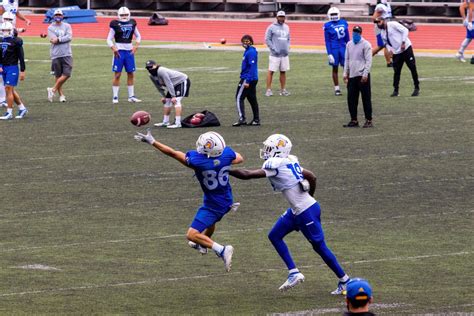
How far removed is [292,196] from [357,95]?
39.2 ft

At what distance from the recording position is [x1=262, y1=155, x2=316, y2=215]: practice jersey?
12539 millimetres

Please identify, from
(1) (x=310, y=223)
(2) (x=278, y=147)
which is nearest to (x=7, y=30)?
(2) (x=278, y=147)

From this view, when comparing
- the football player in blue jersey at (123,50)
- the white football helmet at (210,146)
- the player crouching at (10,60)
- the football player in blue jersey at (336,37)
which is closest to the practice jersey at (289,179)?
the white football helmet at (210,146)

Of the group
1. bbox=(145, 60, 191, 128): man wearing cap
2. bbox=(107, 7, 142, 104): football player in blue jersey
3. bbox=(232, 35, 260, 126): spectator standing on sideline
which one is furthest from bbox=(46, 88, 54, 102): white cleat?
bbox=(232, 35, 260, 126): spectator standing on sideline

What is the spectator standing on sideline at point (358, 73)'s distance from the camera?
79.6 feet

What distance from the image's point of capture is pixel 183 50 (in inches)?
1678

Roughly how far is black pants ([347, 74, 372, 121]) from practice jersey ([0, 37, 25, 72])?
6811mm

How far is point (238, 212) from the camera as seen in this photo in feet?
55.5

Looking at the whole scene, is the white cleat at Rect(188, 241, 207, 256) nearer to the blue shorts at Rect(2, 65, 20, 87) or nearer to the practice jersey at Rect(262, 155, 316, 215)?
the practice jersey at Rect(262, 155, 316, 215)

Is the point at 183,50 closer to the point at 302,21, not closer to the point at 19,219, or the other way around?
the point at 302,21

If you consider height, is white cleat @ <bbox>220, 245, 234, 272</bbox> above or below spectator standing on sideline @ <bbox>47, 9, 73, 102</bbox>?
above

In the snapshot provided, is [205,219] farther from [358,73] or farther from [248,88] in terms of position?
[248,88]

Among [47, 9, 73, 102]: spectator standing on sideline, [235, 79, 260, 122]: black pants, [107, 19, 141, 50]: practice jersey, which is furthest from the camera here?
[107, 19, 141, 50]: practice jersey

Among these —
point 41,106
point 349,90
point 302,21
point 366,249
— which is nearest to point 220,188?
point 366,249
